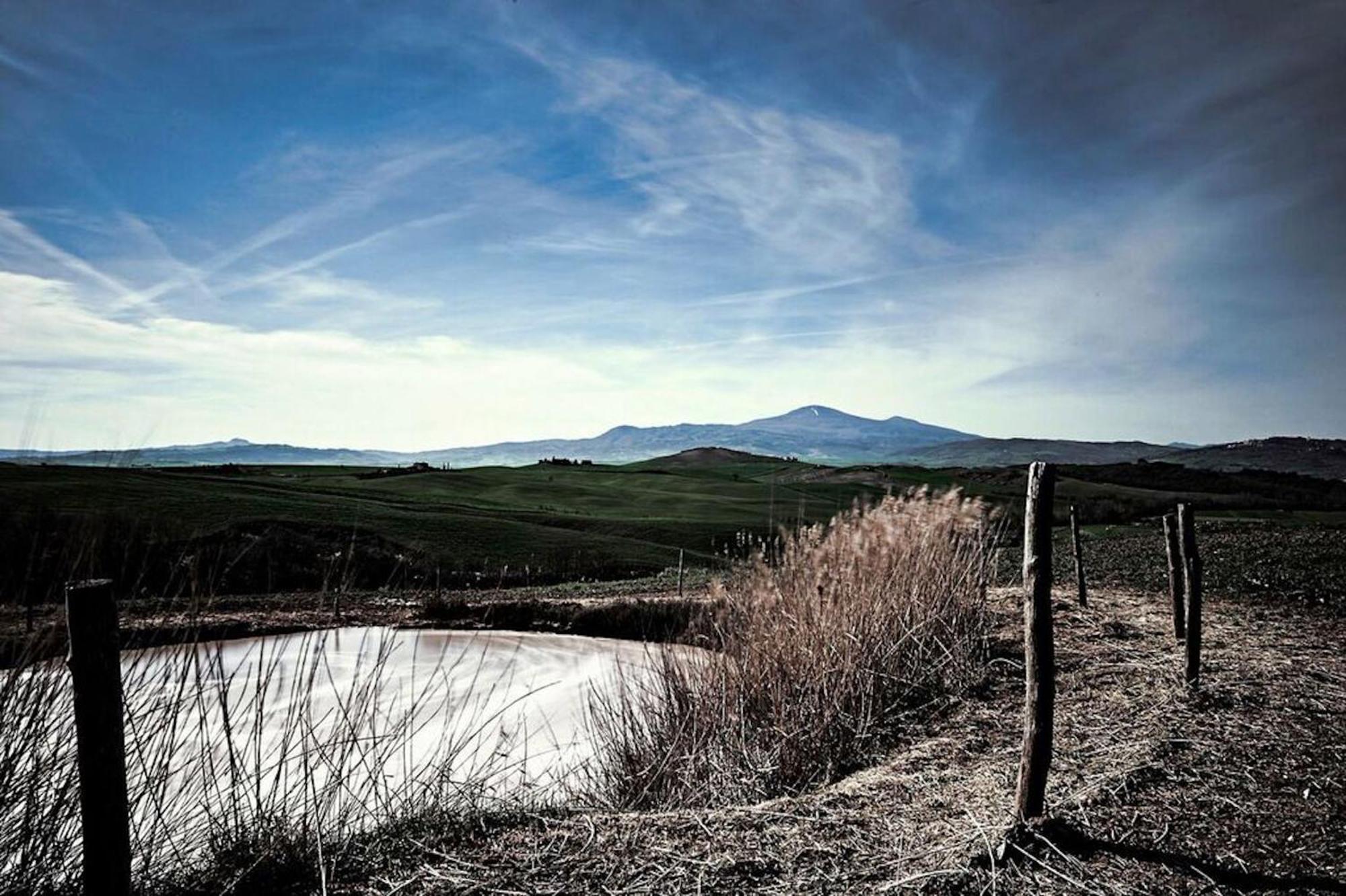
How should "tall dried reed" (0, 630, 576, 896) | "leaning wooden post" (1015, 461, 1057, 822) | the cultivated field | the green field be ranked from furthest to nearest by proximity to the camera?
the green field < "leaning wooden post" (1015, 461, 1057, 822) < the cultivated field < "tall dried reed" (0, 630, 576, 896)

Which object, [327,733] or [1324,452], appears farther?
[1324,452]

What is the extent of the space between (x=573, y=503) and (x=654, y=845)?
3819 cm

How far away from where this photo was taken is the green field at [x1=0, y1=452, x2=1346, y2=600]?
59.8ft

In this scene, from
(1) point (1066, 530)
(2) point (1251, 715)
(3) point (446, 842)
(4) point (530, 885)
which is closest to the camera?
(4) point (530, 885)

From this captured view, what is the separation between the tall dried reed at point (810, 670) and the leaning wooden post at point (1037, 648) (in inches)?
75.5

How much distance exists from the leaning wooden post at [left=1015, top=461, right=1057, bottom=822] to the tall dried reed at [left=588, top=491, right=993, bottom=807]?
1.92 meters

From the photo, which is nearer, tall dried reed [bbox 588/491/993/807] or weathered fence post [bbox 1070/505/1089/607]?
tall dried reed [bbox 588/491/993/807]

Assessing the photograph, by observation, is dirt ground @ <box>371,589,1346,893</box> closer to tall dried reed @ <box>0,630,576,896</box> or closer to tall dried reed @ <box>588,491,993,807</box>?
tall dried reed @ <box>0,630,576,896</box>

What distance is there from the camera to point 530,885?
3.86 meters

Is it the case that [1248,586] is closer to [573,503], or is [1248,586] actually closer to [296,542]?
[296,542]

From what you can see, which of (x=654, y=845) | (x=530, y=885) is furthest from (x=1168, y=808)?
(x=530, y=885)

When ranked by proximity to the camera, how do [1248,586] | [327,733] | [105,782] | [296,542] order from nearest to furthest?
[105,782], [327,733], [1248,586], [296,542]

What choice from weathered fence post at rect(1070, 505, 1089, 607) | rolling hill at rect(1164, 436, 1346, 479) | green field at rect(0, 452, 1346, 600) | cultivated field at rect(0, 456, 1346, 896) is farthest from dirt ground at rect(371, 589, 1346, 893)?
rolling hill at rect(1164, 436, 1346, 479)

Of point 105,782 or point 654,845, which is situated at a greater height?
point 105,782
